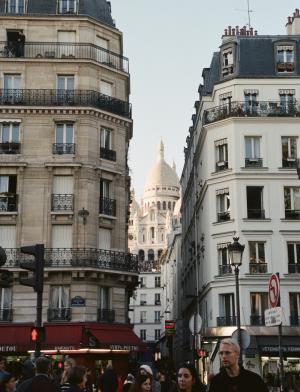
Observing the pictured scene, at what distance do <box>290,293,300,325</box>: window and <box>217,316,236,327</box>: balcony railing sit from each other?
2.83 m

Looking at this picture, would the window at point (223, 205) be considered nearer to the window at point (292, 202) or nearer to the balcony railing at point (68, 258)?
the window at point (292, 202)

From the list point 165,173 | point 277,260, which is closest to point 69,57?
point 277,260

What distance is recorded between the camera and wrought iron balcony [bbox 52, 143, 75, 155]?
1326 inches

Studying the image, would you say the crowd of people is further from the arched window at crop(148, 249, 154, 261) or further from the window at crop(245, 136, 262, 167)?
the arched window at crop(148, 249, 154, 261)

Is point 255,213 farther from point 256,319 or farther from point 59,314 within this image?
point 59,314

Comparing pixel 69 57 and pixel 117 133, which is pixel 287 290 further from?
pixel 69 57

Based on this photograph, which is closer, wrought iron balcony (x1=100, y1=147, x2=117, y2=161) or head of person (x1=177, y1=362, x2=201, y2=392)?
head of person (x1=177, y1=362, x2=201, y2=392)

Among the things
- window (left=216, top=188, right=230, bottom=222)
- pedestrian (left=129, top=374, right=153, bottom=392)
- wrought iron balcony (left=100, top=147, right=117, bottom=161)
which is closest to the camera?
pedestrian (left=129, top=374, right=153, bottom=392)

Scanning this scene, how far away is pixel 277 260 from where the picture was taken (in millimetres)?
34969

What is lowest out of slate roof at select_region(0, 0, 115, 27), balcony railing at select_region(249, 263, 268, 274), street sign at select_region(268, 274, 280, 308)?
street sign at select_region(268, 274, 280, 308)

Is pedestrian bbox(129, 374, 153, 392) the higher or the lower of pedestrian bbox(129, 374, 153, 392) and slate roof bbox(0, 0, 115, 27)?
the lower

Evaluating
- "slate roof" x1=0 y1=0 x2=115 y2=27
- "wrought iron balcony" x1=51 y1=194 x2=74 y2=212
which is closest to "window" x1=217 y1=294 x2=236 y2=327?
"wrought iron balcony" x1=51 y1=194 x2=74 y2=212

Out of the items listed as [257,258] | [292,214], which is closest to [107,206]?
[257,258]

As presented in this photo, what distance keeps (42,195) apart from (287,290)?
12674 millimetres
